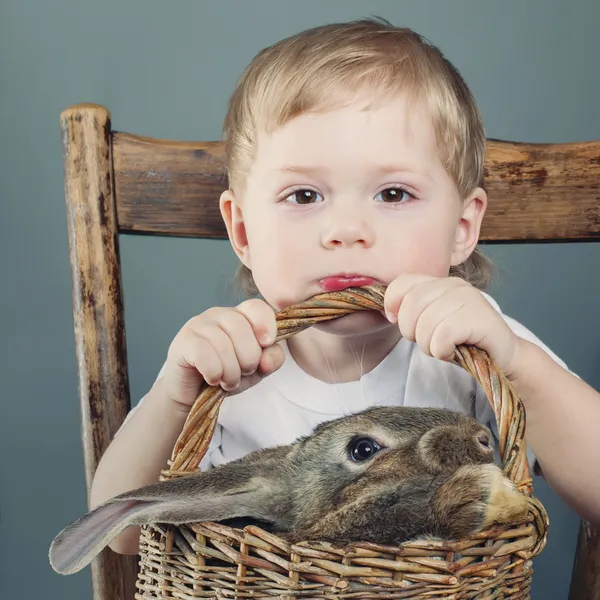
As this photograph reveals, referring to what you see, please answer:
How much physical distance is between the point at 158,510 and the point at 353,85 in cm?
53

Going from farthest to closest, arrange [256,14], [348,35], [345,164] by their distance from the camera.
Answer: [256,14] → [348,35] → [345,164]

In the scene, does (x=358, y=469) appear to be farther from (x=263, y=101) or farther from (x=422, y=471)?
(x=263, y=101)

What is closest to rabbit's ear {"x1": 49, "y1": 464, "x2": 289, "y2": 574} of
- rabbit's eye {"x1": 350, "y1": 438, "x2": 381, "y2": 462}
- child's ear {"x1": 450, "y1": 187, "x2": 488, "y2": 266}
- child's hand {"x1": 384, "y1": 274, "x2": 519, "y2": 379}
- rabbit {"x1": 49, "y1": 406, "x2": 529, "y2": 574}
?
rabbit {"x1": 49, "y1": 406, "x2": 529, "y2": 574}

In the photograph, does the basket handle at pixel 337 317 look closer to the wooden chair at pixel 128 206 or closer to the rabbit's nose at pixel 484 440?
the rabbit's nose at pixel 484 440

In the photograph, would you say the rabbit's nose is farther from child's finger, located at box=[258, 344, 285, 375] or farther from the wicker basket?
child's finger, located at box=[258, 344, 285, 375]

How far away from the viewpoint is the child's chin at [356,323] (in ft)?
3.12

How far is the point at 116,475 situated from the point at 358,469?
367mm

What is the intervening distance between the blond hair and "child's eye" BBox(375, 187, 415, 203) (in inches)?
2.8

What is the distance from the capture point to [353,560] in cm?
66

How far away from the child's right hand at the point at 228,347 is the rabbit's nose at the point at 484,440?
21 centimetres

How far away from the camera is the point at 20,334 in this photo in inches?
72.1

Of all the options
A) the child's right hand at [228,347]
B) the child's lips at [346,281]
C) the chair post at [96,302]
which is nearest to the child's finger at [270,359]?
the child's right hand at [228,347]

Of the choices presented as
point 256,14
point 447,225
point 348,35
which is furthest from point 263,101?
point 256,14

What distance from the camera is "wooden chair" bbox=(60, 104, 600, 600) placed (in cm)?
121
